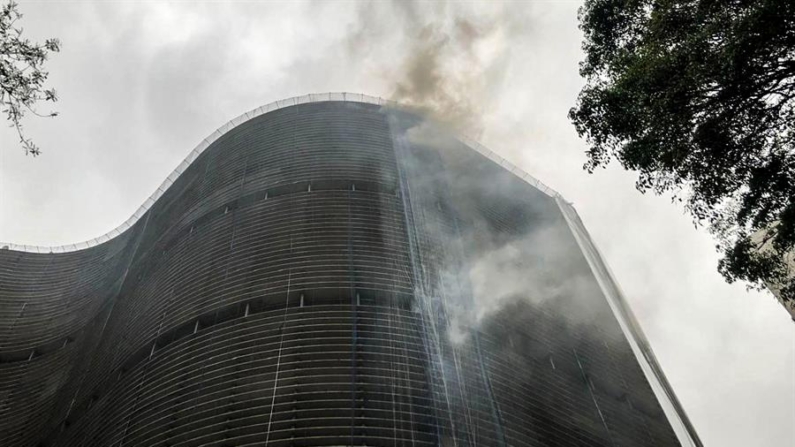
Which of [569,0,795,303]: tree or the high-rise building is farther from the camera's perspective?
the high-rise building

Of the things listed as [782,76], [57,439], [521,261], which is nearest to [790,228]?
[782,76]

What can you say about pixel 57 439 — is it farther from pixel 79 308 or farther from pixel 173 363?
pixel 79 308

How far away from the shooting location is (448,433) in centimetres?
1059

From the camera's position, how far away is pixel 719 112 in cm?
790

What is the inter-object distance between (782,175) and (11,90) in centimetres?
1082

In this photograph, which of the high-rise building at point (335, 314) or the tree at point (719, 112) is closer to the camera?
the tree at point (719, 112)

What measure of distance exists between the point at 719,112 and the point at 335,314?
887 cm

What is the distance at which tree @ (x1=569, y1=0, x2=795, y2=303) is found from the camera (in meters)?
7.18

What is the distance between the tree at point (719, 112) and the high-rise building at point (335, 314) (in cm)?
623

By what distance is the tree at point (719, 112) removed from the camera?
718 cm

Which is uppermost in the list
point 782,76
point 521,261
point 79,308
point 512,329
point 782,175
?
point 79,308

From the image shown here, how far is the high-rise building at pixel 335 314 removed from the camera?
11.1 meters

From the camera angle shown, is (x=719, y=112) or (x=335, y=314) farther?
(x=335, y=314)

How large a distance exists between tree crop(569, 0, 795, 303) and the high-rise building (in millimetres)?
6235
